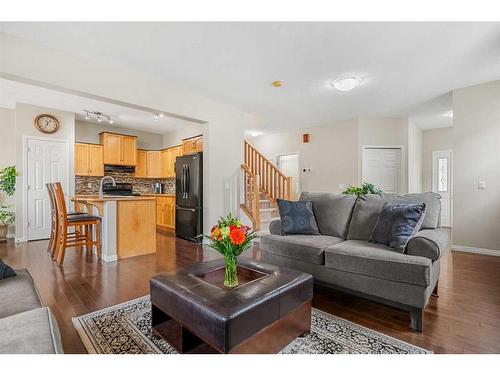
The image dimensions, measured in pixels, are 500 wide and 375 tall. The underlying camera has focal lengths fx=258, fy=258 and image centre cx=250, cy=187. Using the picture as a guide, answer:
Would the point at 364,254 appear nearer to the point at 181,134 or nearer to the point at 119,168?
the point at 181,134

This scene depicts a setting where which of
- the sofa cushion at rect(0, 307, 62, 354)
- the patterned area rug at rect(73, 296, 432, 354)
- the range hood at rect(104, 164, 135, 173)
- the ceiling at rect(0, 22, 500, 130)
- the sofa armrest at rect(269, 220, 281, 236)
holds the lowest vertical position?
the patterned area rug at rect(73, 296, 432, 354)

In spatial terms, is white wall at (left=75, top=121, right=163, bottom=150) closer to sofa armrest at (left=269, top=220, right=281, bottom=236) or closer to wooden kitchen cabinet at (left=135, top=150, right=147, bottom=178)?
wooden kitchen cabinet at (left=135, top=150, right=147, bottom=178)

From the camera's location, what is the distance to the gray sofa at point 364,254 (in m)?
1.91

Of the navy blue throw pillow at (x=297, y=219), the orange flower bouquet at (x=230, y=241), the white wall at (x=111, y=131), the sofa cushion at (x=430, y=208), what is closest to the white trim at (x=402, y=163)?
the sofa cushion at (x=430, y=208)

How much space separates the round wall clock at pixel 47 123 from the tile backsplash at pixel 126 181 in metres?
1.25

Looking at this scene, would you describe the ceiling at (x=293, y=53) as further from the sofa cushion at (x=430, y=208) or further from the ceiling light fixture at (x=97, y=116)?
the ceiling light fixture at (x=97, y=116)

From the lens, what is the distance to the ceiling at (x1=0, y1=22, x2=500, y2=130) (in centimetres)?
258

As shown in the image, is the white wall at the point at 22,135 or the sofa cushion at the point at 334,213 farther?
the white wall at the point at 22,135

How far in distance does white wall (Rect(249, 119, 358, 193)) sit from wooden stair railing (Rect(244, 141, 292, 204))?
1147 mm

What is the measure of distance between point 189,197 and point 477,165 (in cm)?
491

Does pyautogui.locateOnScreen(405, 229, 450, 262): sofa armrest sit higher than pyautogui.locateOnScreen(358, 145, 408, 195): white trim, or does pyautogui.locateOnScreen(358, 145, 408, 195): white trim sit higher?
pyautogui.locateOnScreen(358, 145, 408, 195): white trim

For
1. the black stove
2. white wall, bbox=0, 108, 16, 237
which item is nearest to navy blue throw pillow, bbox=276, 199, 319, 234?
the black stove
